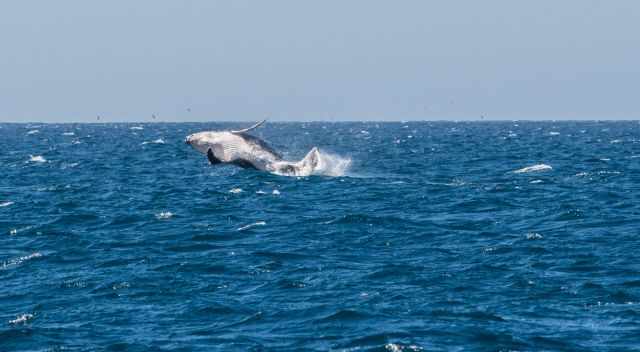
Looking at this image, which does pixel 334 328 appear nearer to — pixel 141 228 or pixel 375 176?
pixel 141 228

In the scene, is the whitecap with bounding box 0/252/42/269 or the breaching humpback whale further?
the breaching humpback whale

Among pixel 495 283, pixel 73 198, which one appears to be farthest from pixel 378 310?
pixel 73 198

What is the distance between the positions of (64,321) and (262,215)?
1415 cm

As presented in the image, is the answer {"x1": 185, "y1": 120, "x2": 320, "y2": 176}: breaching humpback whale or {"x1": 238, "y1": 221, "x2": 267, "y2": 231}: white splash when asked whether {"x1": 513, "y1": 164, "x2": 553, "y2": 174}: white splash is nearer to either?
{"x1": 185, "y1": 120, "x2": 320, "y2": 176}: breaching humpback whale

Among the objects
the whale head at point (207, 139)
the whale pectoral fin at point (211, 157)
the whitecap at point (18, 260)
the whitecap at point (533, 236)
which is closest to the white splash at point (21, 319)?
the whitecap at point (18, 260)

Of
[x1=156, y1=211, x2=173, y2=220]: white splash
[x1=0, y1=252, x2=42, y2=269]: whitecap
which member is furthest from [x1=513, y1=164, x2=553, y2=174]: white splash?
[x1=0, y1=252, x2=42, y2=269]: whitecap

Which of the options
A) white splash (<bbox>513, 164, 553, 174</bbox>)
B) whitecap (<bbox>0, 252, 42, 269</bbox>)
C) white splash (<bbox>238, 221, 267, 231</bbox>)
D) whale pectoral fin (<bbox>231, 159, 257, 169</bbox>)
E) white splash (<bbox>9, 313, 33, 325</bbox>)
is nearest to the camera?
white splash (<bbox>9, 313, 33, 325</bbox>)

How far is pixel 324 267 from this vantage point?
21.2m

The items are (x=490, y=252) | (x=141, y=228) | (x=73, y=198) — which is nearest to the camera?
(x=490, y=252)

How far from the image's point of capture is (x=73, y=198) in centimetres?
3712

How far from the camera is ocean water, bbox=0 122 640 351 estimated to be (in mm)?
15773

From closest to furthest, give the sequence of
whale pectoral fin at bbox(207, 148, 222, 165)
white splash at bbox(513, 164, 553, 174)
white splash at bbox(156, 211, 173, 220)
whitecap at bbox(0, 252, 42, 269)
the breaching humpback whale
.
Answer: whitecap at bbox(0, 252, 42, 269), white splash at bbox(156, 211, 173, 220), whale pectoral fin at bbox(207, 148, 222, 165), the breaching humpback whale, white splash at bbox(513, 164, 553, 174)

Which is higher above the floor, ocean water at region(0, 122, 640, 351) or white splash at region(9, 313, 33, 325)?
ocean water at region(0, 122, 640, 351)

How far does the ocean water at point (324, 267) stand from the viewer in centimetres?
1577
